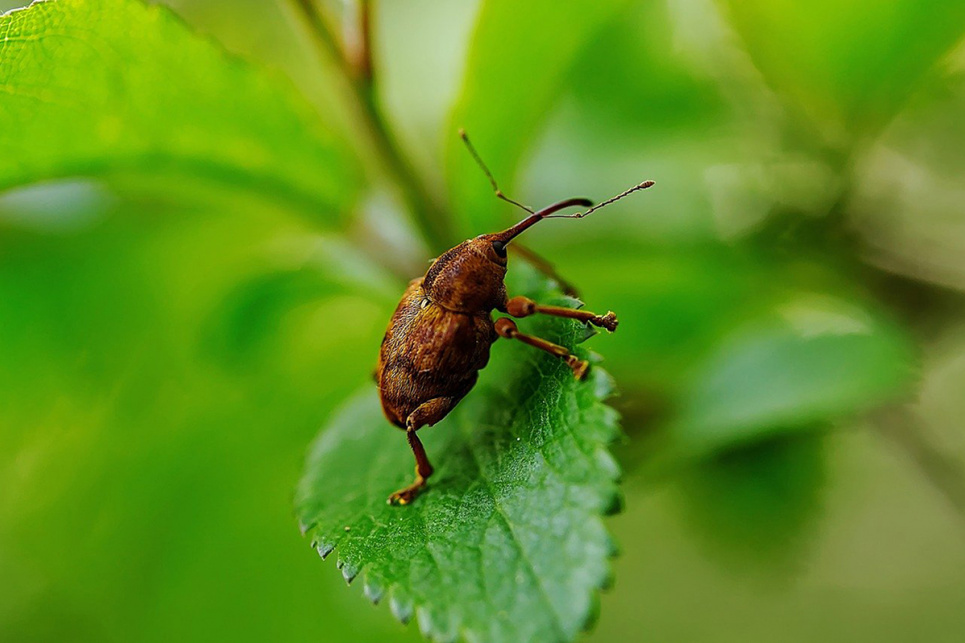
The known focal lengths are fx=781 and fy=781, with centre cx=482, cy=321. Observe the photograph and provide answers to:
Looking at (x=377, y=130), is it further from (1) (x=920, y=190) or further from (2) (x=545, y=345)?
(1) (x=920, y=190)

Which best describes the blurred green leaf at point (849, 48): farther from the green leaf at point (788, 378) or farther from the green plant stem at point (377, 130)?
the green plant stem at point (377, 130)

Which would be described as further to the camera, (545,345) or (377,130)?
(377,130)

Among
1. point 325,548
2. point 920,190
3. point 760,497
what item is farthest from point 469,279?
point 920,190

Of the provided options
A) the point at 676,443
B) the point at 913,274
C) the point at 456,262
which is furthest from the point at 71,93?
the point at 913,274

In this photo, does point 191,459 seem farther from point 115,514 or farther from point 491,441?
point 491,441

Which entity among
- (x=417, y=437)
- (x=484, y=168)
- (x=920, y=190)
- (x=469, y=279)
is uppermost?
(x=484, y=168)

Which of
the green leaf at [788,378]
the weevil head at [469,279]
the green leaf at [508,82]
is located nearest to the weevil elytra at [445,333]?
the weevil head at [469,279]

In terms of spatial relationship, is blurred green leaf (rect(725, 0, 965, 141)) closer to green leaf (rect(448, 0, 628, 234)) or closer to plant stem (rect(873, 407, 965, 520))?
green leaf (rect(448, 0, 628, 234))
